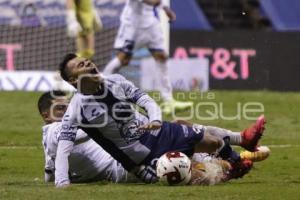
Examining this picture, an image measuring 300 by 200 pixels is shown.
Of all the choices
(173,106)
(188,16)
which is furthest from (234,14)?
(173,106)

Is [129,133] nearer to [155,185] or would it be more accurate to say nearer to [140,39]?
[155,185]

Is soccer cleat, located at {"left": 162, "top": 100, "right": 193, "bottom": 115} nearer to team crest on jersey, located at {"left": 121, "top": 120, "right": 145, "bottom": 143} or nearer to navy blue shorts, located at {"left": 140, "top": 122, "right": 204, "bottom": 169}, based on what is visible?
navy blue shorts, located at {"left": 140, "top": 122, "right": 204, "bottom": 169}

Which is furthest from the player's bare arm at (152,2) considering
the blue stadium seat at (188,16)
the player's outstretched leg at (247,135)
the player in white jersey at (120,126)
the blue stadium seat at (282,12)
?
the blue stadium seat at (282,12)

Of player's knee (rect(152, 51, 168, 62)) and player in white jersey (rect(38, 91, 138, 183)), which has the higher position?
player in white jersey (rect(38, 91, 138, 183))

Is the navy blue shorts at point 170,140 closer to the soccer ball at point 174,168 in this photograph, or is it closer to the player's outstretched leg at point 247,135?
the soccer ball at point 174,168

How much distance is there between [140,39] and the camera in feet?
57.0

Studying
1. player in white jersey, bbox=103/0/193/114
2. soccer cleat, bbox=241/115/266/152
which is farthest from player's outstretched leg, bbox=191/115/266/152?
player in white jersey, bbox=103/0/193/114

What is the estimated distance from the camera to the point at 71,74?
918 centimetres

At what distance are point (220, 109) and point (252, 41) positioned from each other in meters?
6.57

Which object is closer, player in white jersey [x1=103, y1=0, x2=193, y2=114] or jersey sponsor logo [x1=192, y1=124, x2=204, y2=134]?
jersey sponsor logo [x1=192, y1=124, x2=204, y2=134]

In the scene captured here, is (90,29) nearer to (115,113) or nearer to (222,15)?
(222,15)

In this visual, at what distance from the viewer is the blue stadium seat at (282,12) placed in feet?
87.2

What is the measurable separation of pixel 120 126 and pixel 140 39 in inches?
328

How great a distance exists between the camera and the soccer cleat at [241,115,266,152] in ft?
31.5
